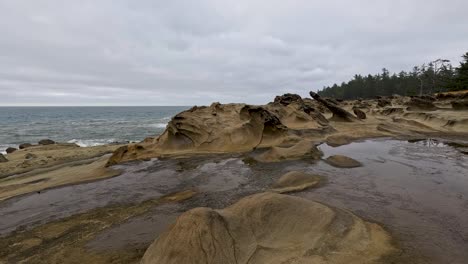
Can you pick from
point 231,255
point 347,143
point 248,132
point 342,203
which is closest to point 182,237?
point 231,255

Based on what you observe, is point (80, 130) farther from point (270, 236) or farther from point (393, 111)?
point (270, 236)

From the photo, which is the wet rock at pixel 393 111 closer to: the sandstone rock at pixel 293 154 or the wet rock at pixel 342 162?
the sandstone rock at pixel 293 154

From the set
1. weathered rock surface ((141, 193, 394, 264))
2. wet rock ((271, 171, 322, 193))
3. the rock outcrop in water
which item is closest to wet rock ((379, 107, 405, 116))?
the rock outcrop in water

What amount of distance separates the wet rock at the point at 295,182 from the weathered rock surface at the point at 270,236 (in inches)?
76.2

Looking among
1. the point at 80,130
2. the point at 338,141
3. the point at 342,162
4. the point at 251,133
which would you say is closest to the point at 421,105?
the point at 338,141

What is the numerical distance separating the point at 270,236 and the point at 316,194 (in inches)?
94.3

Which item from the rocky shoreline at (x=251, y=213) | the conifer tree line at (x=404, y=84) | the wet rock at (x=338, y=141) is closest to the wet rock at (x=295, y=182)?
the rocky shoreline at (x=251, y=213)

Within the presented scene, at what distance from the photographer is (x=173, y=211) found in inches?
213

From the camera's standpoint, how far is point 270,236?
371 cm

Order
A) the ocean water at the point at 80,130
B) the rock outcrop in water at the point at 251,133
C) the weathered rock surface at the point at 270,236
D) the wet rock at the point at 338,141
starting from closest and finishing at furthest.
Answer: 1. the weathered rock surface at the point at 270,236
2. the rock outcrop in water at the point at 251,133
3. the wet rock at the point at 338,141
4. the ocean water at the point at 80,130

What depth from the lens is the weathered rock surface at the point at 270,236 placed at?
10.6 feet

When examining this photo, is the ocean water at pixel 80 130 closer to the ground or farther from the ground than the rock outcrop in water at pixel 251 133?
closer to the ground

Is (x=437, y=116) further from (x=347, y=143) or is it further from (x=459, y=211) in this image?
(x=459, y=211)

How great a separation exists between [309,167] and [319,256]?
5116mm
